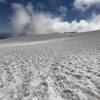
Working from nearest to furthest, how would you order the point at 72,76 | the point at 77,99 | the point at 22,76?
the point at 77,99, the point at 72,76, the point at 22,76

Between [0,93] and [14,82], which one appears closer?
[0,93]

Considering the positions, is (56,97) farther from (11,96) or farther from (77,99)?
(11,96)

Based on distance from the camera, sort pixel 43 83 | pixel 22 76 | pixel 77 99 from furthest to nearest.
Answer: pixel 22 76 → pixel 43 83 → pixel 77 99

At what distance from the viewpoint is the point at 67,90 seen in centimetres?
416

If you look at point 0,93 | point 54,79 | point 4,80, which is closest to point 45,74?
point 54,79

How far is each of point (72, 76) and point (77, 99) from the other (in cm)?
168

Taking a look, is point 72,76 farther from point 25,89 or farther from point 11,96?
point 11,96

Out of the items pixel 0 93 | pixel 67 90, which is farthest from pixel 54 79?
pixel 0 93

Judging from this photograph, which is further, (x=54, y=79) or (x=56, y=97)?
(x=54, y=79)

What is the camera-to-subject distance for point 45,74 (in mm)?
5820

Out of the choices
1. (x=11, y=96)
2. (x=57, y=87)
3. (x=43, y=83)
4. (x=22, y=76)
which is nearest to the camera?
(x=11, y=96)

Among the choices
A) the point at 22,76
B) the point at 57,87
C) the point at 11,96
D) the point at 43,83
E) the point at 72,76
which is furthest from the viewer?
the point at 22,76

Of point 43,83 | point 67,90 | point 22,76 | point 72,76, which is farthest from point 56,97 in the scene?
point 22,76

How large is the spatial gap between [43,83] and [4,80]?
174 cm
